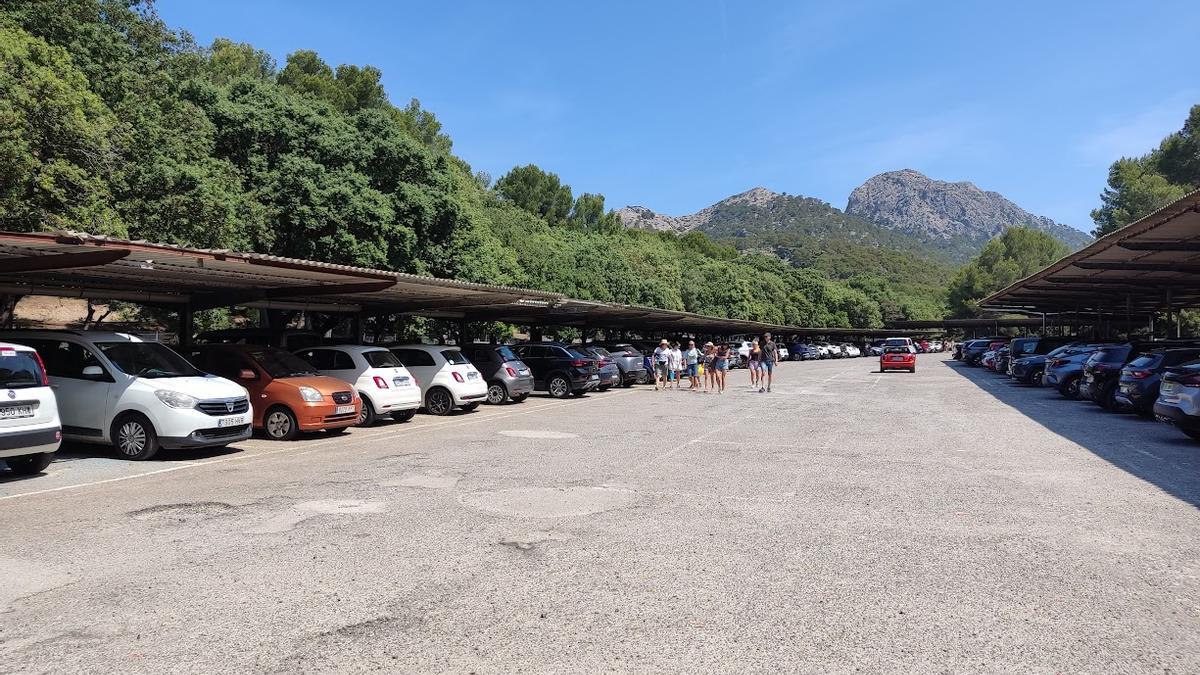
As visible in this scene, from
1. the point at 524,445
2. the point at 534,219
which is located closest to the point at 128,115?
the point at 524,445

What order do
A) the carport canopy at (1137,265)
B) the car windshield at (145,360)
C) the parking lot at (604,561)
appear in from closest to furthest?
the parking lot at (604,561)
the car windshield at (145,360)
the carport canopy at (1137,265)

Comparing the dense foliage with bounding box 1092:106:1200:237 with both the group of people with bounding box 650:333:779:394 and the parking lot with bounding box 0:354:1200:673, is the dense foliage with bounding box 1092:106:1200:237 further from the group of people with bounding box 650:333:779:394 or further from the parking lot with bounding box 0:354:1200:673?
the parking lot with bounding box 0:354:1200:673

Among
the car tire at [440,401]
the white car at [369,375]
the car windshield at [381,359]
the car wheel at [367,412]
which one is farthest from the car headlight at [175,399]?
the car tire at [440,401]

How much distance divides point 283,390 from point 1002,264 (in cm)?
11868

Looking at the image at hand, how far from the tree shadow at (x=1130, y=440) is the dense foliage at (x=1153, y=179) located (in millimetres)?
61607

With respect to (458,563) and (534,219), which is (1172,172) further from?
(458,563)

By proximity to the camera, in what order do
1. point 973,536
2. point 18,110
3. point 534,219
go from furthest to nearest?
point 534,219 < point 18,110 < point 973,536

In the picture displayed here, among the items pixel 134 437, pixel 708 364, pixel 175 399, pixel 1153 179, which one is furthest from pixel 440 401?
pixel 1153 179

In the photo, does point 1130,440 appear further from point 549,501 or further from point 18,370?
point 18,370

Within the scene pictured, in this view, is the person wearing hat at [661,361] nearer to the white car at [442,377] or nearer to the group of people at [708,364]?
the group of people at [708,364]

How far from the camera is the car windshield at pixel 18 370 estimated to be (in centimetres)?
859

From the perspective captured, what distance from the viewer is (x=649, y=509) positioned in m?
7.30

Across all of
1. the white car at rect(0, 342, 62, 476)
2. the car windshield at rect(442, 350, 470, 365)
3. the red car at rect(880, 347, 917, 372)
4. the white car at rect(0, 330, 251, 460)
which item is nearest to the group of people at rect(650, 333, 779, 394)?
the car windshield at rect(442, 350, 470, 365)

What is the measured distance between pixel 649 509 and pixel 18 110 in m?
18.0
